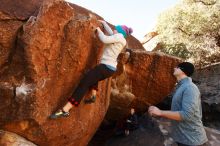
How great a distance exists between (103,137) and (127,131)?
287 cm

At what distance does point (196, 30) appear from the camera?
62.1 ft

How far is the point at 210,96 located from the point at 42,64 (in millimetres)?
8761

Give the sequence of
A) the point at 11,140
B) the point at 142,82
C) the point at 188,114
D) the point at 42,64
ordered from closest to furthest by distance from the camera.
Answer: the point at 188,114, the point at 11,140, the point at 42,64, the point at 142,82

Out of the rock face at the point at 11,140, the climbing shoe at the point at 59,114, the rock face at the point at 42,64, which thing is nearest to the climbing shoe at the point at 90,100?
the rock face at the point at 42,64

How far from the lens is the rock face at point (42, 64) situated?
25.2ft

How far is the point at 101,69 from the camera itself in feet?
26.9

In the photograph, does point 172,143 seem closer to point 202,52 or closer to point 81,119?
point 81,119

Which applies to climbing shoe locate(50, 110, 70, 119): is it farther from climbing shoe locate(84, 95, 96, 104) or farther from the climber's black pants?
climbing shoe locate(84, 95, 96, 104)

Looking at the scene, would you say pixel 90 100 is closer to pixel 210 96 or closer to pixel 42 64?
pixel 42 64

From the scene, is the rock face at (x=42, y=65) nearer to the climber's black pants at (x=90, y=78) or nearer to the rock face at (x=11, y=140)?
the rock face at (x=11, y=140)

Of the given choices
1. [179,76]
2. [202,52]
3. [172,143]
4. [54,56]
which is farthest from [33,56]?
[202,52]

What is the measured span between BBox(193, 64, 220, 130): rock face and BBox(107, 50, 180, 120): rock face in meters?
2.18

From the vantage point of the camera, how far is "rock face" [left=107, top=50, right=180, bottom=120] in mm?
12125

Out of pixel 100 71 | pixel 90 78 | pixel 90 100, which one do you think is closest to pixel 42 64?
pixel 90 78
